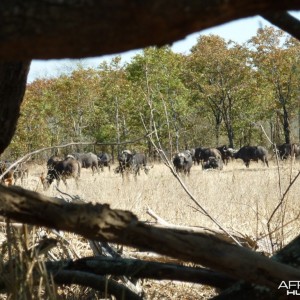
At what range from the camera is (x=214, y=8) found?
53.5 inches

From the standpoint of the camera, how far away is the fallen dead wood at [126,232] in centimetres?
198

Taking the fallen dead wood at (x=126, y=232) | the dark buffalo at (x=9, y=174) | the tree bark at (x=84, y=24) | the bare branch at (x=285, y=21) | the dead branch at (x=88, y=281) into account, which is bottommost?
the dead branch at (x=88, y=281)

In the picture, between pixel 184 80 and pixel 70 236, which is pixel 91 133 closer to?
pixel 184 80

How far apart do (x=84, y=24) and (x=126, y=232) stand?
0.91 meters

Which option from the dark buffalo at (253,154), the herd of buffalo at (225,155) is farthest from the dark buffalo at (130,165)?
the dark buffalo at (253,154)

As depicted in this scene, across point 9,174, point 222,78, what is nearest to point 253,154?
point 222,78

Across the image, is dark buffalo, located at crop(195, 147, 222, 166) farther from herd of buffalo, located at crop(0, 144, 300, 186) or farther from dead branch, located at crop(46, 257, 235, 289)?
dead branch, located at crop(46, 257, 235, 289)

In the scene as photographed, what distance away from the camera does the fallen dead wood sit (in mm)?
1977

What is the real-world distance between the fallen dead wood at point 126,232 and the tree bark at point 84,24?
2.51ft

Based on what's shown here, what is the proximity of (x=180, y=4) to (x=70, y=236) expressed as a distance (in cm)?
453

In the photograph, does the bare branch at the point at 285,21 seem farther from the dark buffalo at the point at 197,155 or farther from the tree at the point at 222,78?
the tree at the point at 222,78

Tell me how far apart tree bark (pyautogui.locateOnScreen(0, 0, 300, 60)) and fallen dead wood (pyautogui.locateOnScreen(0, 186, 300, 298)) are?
765 mm

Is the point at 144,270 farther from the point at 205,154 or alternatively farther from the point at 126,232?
the point at 205,154

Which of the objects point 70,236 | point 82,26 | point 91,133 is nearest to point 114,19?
point 82,26
